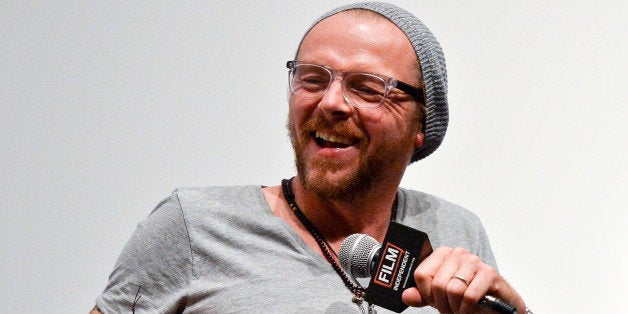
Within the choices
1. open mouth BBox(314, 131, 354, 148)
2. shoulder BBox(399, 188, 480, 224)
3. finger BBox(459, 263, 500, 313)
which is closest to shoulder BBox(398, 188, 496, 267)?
shoulder BBox(399, 188, 480, 224)

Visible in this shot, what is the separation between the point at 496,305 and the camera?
0.98 m

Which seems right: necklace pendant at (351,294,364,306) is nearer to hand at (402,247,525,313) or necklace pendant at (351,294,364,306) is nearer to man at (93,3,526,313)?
man at (93,3,526,313)

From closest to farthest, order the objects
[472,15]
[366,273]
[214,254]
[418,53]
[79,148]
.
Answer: [366,273] < [214,254] < [418,53] < [79,148] < [472,15]

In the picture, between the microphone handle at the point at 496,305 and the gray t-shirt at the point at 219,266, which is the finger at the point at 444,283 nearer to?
the microphone handle at the point at 496,305

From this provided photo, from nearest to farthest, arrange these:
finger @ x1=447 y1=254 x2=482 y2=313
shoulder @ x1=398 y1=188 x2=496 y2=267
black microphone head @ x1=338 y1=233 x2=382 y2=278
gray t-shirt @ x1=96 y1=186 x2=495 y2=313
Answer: finger @ x1=447 y1=254 x2=482 y2=313
black microphone head @ x1=338 y1=233 x2=382 y2=278
gray t-shirt @ x1=96 y1=186 x2=495 y2=313
shoulder @ x1=398 y1=188 x2=496 y2=267

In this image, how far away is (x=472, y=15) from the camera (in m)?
2.03

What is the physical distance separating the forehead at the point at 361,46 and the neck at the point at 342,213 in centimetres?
21

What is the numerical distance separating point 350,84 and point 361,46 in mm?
74

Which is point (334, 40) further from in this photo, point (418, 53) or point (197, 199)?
point (197, 199)

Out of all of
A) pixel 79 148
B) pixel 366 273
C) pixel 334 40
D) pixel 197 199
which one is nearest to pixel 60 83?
pixel 79 148

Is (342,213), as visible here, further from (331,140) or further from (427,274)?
(427,274)

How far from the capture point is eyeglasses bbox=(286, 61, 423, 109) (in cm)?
136

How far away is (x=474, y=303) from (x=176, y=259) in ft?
1.76

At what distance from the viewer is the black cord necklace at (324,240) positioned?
1.30 meters
